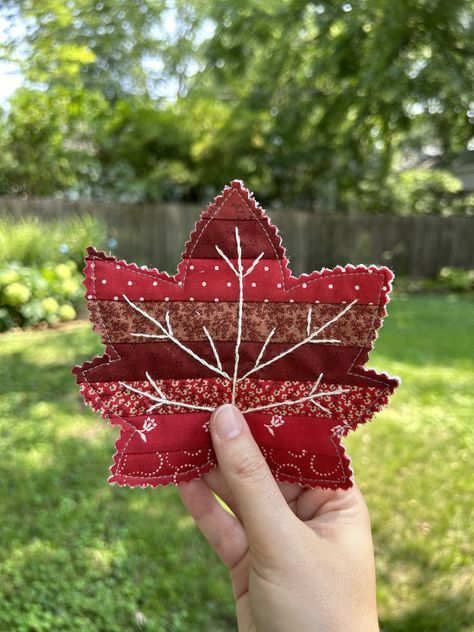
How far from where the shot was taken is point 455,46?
744cm

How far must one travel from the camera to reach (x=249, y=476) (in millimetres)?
1056

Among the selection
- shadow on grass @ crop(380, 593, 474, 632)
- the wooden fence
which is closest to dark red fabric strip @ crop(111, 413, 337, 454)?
shadow on grass @ crop(380, 593, 474, 632)

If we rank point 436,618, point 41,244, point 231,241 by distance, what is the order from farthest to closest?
point 41,244 → point 436,618 → point 231,241

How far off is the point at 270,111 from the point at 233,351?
11.2 meters

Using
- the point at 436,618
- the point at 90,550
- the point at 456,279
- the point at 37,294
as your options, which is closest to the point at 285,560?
the point at 436,618

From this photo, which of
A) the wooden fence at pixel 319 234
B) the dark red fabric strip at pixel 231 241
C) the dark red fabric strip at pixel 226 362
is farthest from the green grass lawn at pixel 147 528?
the wooden fence at pixel 319 234

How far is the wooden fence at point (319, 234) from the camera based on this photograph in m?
7.29

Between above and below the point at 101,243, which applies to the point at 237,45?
above

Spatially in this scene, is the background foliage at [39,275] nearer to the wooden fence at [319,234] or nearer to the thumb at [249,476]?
the wooden fence at [319,234]

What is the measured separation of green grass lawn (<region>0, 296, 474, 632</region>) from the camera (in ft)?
6.33

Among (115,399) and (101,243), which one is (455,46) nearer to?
(101,243)

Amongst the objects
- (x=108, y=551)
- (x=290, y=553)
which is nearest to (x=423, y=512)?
(x=108, y=551)

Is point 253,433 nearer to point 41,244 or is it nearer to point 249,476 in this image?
point 249,476

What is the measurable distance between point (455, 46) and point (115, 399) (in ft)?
27.3
